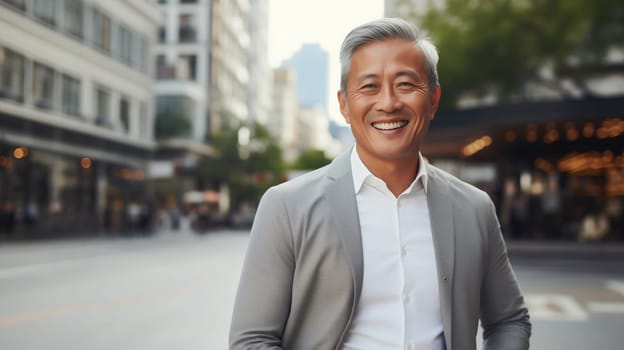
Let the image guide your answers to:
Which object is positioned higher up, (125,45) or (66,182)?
(125,45)

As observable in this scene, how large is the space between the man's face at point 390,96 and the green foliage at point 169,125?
50.4 meters

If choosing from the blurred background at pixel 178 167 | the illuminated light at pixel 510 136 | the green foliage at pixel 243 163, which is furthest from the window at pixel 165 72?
the illuminated light at pixel 510 136

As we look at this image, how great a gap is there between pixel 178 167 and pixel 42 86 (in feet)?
42.8

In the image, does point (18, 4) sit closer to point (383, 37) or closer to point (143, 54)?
point (143, 54)

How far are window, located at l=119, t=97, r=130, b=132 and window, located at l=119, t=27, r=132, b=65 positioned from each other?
198 centimetres

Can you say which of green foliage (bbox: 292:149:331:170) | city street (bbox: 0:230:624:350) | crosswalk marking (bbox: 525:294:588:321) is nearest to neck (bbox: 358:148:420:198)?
city street (bbox: 0:230:624:350)

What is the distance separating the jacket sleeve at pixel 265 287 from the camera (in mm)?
1968

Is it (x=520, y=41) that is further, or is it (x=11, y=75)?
(x=520, y=41)

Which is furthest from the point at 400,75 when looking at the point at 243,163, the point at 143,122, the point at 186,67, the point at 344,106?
the point at 186,67

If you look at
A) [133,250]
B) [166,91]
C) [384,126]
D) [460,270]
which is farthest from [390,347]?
[166,91]

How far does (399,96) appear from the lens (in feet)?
6.91

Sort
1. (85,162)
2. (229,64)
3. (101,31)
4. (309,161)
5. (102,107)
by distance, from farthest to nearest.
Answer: (309,161), (229,64), (102,107), (101,31), (85,162)

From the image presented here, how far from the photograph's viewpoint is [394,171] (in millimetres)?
2143

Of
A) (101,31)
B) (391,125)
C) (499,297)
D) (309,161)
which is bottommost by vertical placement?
(499,297)
